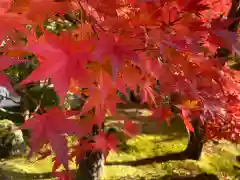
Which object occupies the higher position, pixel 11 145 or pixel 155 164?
pixel 11 145

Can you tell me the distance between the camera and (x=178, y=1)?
1208 mm

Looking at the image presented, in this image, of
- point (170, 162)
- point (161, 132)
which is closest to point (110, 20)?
point (170, 162)

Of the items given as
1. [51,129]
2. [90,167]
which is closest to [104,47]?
[51,129]

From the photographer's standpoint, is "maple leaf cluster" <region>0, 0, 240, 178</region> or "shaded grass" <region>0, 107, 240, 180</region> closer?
"maple leaf cluster" <region>0, 0, 240, 178</region>

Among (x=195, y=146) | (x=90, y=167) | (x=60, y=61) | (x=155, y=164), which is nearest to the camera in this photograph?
(x=60, y=61)

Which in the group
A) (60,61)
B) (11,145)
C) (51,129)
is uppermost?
(60,61)

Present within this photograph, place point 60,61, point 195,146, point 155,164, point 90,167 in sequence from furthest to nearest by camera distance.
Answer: point 195,146 → point 155,164 → point 90,167 → point 60,61

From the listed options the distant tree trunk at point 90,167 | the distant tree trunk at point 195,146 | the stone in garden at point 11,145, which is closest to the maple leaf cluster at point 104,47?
the distant tree trunk at point 90,167

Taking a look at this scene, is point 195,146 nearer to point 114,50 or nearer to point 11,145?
point 11,145

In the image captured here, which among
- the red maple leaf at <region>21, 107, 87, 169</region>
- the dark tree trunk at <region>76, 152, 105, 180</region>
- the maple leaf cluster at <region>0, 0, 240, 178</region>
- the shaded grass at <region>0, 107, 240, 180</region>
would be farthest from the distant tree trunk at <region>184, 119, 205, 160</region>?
the red maple leaf at <region>21, 107, 87, 169</region>

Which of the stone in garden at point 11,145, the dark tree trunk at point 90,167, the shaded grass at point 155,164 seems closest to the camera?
the dark tree trunk at point 90,167

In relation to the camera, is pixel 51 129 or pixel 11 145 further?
pixel 11 145

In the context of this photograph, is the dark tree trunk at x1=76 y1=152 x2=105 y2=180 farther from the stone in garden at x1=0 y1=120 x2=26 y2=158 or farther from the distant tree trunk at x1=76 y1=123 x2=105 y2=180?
the stone in garden at x1=0 y1=120 x2=26 y2=158

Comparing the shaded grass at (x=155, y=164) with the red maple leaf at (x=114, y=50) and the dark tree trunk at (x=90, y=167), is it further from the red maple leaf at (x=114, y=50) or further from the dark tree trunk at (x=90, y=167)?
the red maple leaf at (x=114, y=50)
